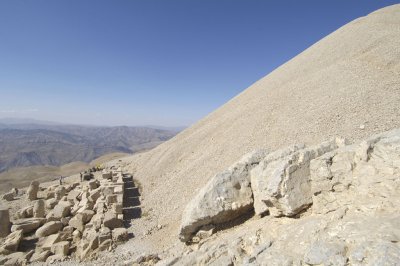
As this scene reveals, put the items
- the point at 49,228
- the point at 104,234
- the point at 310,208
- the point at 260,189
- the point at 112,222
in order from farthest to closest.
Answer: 1. the point at 49,228
2. the point at 112,222
3. the point at 104,234
4. the point at 260,189
5. the point at 310,208

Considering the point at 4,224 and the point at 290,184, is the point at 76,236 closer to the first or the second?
the point at 4,224

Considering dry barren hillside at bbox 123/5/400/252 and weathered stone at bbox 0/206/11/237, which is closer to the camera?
dry barren hillside at bbox 123/5/400/252

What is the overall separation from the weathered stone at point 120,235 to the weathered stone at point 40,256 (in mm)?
2914

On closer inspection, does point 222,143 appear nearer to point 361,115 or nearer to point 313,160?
point 361,115

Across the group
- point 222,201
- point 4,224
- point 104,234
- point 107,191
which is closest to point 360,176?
point 222,201

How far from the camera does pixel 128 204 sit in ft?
58.0

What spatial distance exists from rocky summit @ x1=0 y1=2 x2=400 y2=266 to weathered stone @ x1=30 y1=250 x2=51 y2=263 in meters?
0.26

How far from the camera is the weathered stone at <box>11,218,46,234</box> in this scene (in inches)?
589

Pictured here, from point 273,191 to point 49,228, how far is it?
12.8 metres

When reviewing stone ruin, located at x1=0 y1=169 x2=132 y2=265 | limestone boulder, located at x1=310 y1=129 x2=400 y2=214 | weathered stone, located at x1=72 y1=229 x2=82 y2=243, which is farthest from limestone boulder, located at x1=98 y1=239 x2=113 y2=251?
limestone boulder, located at x1=310 y1=129 x2=400 y2=214

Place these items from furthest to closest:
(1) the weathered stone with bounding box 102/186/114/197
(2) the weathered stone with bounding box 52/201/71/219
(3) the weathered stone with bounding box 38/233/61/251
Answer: (1) the weathered stone with bounding box 102/186/114/197 → (2) the weathered stone with bounding box 52/201/71/219 → (3) the weathered stone with bounding box 38/233/61/251

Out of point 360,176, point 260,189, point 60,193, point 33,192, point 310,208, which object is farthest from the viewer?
point 33,192

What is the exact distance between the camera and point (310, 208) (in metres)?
7.22

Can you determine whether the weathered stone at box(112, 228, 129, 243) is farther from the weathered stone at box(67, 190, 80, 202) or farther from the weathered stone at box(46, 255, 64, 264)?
the weathered stone at box(67, 190, 80, 202)
